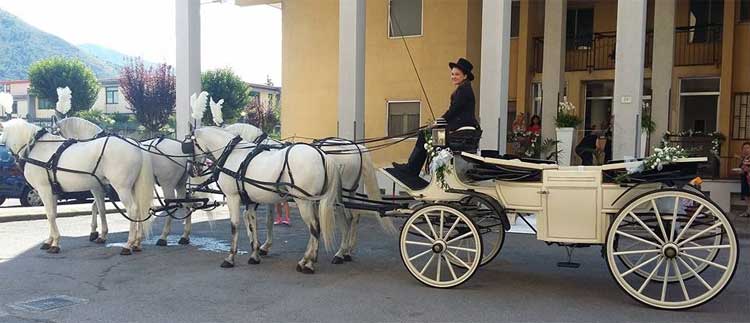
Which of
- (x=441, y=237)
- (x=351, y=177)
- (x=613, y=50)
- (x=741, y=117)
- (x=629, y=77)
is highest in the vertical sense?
(x=613, y=50)

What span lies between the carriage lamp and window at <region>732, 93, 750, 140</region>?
37.7ft

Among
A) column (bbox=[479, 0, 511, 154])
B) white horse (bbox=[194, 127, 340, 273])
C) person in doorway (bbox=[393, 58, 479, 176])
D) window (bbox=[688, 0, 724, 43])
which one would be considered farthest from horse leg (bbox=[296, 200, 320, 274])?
window (bbox=[688, 0, 724, 43])

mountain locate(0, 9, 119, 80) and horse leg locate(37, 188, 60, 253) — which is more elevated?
mountain locate(0, 9, 119, 80)

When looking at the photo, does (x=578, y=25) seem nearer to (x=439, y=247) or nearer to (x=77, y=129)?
(x=439, y=247)

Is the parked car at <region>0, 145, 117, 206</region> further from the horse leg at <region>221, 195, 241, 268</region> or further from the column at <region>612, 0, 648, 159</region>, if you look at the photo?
the column at <region>612, 0, 648, 159</region>

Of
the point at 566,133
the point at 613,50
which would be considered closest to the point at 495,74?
the point at 566,133

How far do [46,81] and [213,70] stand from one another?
1230cm

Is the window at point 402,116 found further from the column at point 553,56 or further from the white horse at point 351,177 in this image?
the white horse at point 351,177

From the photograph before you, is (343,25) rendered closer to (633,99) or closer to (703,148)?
(633,99)

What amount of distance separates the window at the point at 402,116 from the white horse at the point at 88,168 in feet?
30.5

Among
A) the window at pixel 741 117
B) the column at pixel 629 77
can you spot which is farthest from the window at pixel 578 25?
the column at pixel 629 77

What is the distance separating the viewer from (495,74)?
11.0 meters

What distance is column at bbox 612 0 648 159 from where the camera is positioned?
10.3m

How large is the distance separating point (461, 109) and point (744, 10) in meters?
11.6
